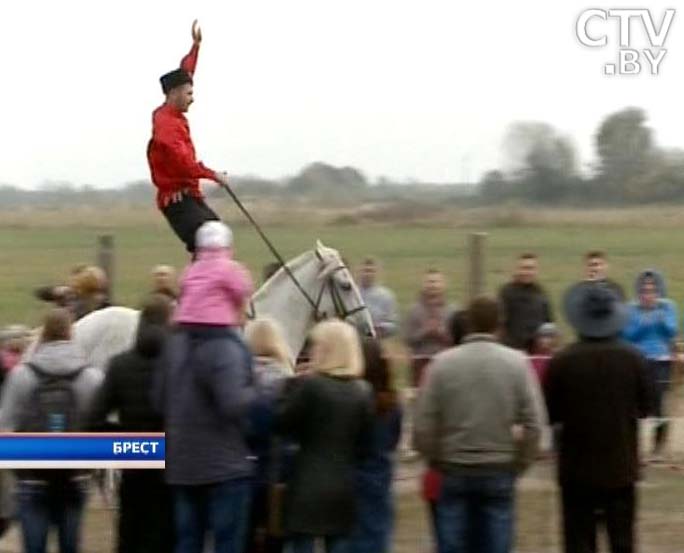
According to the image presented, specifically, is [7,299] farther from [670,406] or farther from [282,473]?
[282,473]

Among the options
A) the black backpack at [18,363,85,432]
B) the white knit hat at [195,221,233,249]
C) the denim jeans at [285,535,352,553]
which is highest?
the white knit hat at [195,221,233,249]

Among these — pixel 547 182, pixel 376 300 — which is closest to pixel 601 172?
pixel 547 182

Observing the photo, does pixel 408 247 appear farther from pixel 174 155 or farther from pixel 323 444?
pixel 323 444

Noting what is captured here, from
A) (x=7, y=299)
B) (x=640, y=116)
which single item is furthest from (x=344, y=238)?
(x=7, y=299)

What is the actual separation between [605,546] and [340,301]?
327 centimetres

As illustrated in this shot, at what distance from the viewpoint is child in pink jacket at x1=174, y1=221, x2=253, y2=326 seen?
9320mm

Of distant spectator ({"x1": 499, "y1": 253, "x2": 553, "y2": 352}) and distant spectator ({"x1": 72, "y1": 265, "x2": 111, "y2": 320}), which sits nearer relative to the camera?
distant spectator ({"x1": 72, "y1": 265, "x2": 111, "y2": 320})

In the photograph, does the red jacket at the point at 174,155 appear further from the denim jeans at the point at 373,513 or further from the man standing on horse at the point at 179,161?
the denim jeans at the point at 373,513

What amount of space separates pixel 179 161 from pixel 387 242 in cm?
2892

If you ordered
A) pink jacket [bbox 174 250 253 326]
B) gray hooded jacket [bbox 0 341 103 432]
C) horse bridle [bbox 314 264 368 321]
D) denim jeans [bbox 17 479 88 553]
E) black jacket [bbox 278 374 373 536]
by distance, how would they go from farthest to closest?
horse bridle [bbox 314 264 368 321] < denim jeans [bbox 17 479 88 553] < gray hooded jacket [bbox 0 341 103 432] < pink jacket [bbox 174 250 253 326] < black jacket [bbox 278 374 373 536]

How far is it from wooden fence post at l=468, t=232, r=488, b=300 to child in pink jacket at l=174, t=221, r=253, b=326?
6783mm

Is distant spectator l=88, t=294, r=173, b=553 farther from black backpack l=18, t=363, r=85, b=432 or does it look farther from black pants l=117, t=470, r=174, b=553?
black backpack l=18, t=363, r=85, b=432

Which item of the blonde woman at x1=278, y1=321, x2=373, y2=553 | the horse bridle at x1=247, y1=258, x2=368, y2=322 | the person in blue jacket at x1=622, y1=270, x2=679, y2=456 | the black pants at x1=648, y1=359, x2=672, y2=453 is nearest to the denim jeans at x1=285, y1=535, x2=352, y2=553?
the blonde woman at x1=278, y1=321, x2=373, y2=553

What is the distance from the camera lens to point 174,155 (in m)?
13.3
